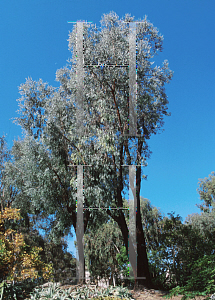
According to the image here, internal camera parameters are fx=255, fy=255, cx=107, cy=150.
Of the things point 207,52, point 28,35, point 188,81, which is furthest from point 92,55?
point 207,52

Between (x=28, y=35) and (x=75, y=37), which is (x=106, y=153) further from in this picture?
(x=28, y=35)

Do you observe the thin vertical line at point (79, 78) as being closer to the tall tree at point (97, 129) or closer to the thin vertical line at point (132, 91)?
the tall tree at point (97, 129)

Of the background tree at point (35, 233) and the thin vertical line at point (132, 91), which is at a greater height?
the thin vertical line at point (132, 91)

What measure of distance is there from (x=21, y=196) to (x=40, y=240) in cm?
299

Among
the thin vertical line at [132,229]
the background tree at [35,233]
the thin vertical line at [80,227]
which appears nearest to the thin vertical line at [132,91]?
the thin vertical line at [132,229]

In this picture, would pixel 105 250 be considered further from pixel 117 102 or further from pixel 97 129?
pixel 117 102

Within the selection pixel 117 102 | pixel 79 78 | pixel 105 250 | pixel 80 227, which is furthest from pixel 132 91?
pixel 105 250

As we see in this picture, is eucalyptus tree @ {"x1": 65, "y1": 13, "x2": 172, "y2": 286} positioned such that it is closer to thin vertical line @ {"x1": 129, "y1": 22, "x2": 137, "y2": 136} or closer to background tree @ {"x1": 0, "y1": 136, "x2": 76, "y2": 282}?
thin vertical line @ {"x1": 129, "y1": 22, "x2": 137, "y2": 136}

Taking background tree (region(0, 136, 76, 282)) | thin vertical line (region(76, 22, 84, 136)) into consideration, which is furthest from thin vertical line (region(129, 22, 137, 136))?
background tree (region(0, 136, 76, 282))

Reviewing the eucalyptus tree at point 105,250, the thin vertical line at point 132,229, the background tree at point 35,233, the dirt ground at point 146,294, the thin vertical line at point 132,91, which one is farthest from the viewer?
the background tree at point 35,233

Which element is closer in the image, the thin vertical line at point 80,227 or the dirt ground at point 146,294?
the dirt ground at point 146,294

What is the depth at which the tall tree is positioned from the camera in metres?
6.96

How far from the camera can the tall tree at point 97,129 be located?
6961 mm

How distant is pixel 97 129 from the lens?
7078mm
